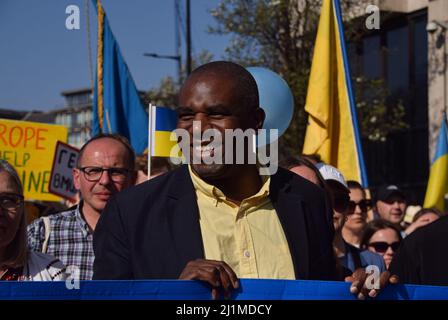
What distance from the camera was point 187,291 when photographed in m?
2.62

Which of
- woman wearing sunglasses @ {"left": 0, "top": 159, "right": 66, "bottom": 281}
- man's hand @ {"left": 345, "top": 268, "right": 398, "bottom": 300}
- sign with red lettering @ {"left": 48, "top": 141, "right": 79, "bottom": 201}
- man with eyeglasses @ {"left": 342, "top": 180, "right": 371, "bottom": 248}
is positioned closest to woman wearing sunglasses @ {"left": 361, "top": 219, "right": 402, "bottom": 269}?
man with eyeglasses @ {"left": 342, "top": 180, "right": 371, "bottom": 248}

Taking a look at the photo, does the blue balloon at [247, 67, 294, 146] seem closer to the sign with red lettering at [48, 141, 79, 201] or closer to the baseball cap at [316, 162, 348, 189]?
the baseball cap at [316, 162, 348, 189]

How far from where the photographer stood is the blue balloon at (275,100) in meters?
5.07

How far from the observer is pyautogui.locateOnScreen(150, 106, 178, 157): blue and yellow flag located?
5.46 m

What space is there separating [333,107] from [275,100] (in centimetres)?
347

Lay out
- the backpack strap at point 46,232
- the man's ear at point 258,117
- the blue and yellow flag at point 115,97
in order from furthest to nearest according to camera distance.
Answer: the blue and yellow flag at point 115,97 → the backpack strap at point 46,232 → the man's ear at point 258,117

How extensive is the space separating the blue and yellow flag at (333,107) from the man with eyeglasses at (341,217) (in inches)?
107

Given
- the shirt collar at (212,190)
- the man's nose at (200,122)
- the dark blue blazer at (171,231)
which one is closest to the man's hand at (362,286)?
the dark blue blazer at (171,231)

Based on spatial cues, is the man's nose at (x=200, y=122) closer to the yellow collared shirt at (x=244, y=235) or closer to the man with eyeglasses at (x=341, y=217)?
the yellow collared shirt at (x=244, y=235)

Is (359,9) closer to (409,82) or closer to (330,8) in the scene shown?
(409,82)

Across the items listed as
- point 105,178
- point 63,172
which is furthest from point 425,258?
point 63,172
